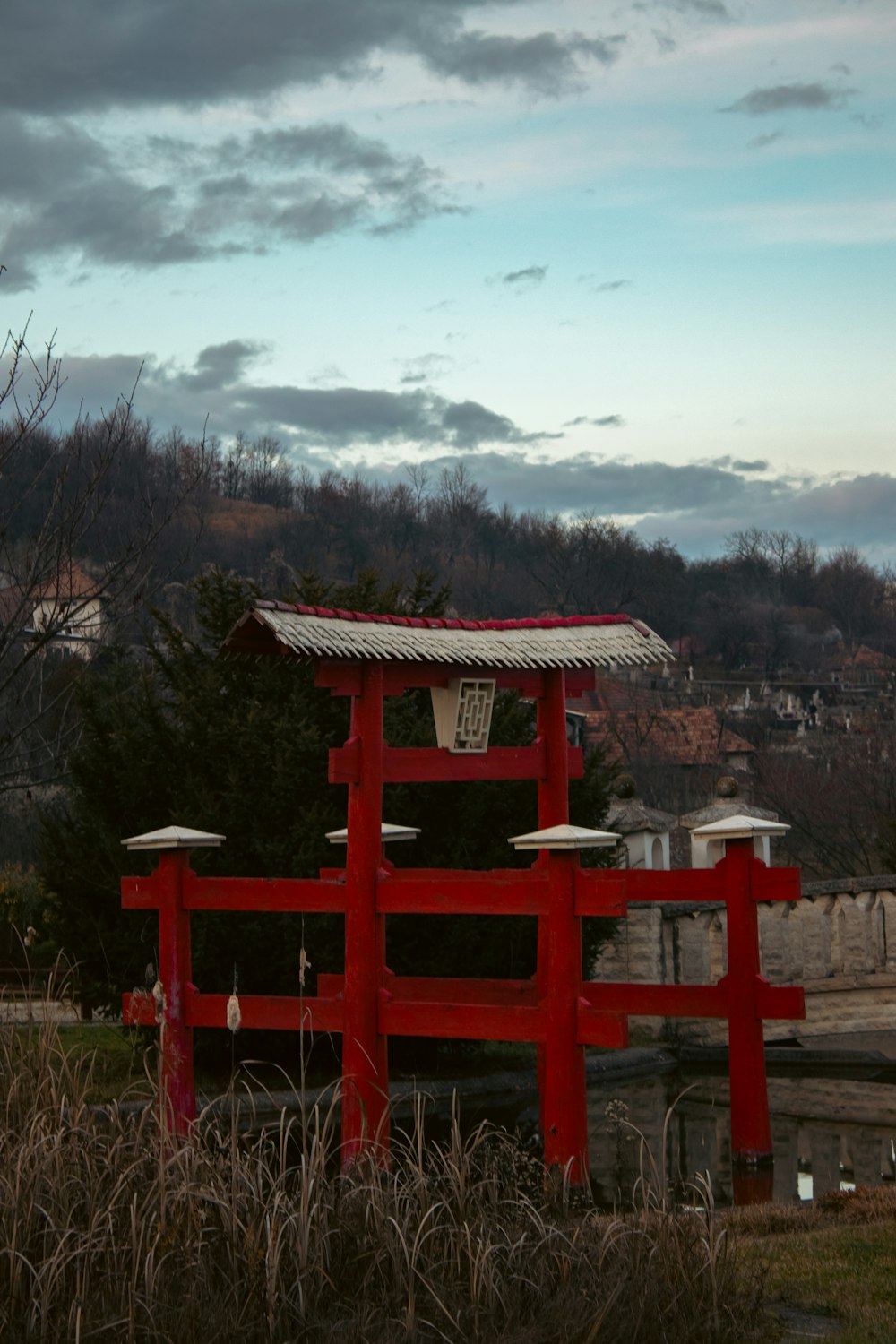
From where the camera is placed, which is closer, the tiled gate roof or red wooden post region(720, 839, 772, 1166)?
the tiled gate roof

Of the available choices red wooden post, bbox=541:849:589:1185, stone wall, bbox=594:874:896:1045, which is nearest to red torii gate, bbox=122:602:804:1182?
red wooden post, bbox=541:849:589:1185

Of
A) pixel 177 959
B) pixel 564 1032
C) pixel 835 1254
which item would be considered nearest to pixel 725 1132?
pixel 564 1032

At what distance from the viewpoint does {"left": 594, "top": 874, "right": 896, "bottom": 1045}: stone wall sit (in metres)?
14.9

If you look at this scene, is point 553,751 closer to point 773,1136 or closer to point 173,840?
point 173,840

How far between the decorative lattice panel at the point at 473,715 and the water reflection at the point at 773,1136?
93.5 inches

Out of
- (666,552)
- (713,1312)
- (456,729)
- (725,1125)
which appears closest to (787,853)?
(725,1125)

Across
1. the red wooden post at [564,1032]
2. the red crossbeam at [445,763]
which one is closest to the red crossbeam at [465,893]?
the red wooden post at [564,1032]

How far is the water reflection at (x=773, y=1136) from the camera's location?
9000 mm

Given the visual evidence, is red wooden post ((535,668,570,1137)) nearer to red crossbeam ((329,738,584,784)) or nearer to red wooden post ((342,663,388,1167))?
red crossbeam ((329,738,584,784))

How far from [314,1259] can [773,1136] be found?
21.6 feet

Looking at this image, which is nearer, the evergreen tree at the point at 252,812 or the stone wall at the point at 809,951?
the evergreen tree at the point at 252,812

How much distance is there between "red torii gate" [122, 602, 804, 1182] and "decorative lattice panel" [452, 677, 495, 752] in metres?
0.01

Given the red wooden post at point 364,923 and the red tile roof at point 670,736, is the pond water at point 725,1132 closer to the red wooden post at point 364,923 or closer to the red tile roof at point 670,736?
the red wooden post at point 364,923

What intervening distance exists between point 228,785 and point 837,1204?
6.40m
